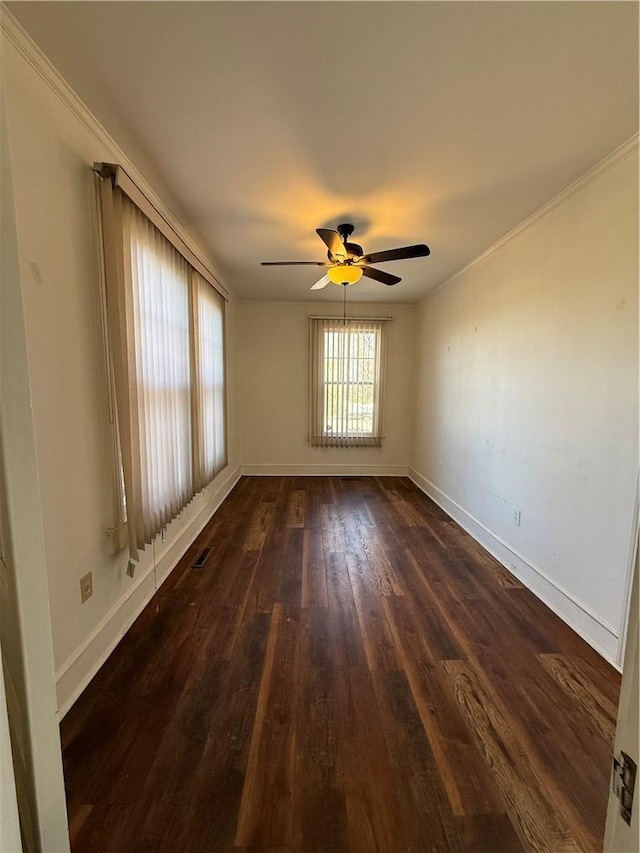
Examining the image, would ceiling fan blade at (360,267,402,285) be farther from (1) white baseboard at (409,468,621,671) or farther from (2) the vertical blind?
(1) white baseboard at (409,468,621,671)

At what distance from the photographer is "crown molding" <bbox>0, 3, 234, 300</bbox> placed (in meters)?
1.16

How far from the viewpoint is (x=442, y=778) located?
1.22 meters

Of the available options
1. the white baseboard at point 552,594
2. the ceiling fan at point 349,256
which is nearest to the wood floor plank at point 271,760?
the white baseboard at point 552,594

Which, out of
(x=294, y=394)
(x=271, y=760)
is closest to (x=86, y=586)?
(x=271, y=760)

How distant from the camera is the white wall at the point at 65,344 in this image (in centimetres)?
128

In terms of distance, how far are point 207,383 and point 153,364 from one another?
1.39m

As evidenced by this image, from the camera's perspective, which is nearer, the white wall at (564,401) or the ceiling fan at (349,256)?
the white wall at (564,401)

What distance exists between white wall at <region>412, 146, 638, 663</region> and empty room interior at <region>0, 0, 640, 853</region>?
21 millimetres

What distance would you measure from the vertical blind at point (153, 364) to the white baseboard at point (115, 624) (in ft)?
1.07

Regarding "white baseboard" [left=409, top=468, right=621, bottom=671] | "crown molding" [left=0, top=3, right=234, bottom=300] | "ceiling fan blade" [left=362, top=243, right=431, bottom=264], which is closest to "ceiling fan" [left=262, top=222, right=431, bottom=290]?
"ceiling fan blade" [left=362, top=243, right=431, bottom=264]

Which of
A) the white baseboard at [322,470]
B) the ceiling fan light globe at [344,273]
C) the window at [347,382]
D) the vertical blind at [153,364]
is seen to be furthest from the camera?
the white baseboard at [322,470]

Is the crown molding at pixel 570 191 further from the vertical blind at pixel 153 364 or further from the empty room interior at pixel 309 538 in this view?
the vertical blind at pixel 153 364

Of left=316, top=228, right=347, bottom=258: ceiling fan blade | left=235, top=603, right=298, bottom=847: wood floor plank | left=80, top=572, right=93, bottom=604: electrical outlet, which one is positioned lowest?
left=235, top=603, right=298, bottom=847: wood floor plank

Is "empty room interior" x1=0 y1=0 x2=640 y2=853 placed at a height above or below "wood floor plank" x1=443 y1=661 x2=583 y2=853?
above
